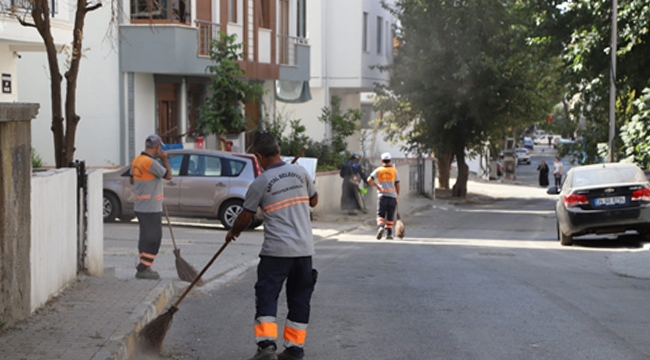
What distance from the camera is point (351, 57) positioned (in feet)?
121

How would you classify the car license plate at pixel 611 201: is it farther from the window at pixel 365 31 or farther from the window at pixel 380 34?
the window at pixel 380 34

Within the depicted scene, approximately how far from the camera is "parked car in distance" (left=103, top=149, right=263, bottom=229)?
1866cm

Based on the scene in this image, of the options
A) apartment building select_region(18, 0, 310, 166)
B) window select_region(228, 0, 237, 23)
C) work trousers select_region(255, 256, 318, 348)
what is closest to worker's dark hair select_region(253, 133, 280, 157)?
work trousers select_region(255, 256, 318, 348)

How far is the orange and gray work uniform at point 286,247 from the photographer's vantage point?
6938 millimetres

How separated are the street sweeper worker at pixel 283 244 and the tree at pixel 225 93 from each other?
50.5 feet

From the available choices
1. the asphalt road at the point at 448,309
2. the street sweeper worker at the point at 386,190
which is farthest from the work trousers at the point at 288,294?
the street sweeper worker at the point at 386,190

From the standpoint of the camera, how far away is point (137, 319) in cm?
795

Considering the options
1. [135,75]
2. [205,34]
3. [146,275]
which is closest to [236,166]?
[135,75]

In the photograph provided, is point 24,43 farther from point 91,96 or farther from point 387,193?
point 387,193

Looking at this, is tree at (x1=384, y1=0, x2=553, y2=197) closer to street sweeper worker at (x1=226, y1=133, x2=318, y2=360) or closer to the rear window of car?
the rear window of car

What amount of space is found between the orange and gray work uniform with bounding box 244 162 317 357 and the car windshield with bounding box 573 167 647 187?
11.0 m

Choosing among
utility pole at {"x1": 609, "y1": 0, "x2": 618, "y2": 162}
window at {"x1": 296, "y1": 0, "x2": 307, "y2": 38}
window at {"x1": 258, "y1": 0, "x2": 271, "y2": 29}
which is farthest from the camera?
window at {"x1": 296, "y1": 0, "x2": 307, "y2": 38}

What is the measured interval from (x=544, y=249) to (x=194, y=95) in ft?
39.8

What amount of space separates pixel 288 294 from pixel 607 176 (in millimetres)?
11439
